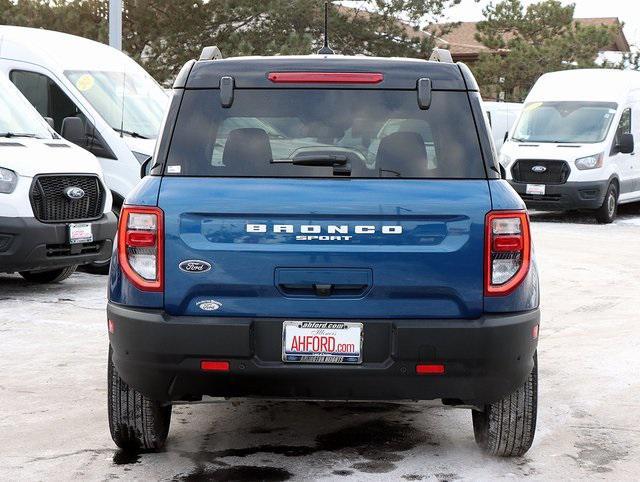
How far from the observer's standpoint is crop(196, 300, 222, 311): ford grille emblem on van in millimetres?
4969

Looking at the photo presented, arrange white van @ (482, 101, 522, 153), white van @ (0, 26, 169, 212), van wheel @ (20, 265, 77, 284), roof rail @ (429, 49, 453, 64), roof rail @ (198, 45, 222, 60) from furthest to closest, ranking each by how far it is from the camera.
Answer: white van @ (482, 101, 522, 153) < white van @ (0, 26, 169, 212) < van wheel @ (20, 265, 77, 284) < roof rail @ (429, 49, 453, 64) < roof rail @ (198, 45, 222, 60)

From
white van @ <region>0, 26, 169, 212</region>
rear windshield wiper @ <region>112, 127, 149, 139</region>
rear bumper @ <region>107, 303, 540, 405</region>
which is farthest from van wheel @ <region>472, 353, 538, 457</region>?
rear windshield wiper @ <region>112, 127, 149, 139</region>

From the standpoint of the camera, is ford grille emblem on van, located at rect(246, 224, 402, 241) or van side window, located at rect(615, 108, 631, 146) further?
van side window, located at rect(615, 108, 631, 146)

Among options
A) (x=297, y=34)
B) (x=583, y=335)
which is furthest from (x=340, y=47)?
(x=583, y=335)

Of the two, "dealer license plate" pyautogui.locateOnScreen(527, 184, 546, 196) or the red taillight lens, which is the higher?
the red taillight lens

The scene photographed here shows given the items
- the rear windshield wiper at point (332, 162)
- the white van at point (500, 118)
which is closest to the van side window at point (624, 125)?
the white van at point (500, 118)

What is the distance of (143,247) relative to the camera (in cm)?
505

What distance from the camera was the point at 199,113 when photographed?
524cm

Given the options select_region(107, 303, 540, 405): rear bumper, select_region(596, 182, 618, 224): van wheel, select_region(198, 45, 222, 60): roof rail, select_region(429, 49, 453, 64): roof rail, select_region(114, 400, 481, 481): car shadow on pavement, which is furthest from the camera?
select_region(596, 182, 618, 224): van wheel

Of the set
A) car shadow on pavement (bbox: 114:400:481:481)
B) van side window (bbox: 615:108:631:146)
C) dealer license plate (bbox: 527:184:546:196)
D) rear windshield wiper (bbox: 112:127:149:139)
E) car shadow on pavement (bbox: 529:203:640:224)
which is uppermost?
rear windshield wiper (bbox: 112:127:149:139)

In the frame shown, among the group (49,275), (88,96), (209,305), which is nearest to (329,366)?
(209,305)

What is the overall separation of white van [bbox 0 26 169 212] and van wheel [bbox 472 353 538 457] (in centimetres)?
753

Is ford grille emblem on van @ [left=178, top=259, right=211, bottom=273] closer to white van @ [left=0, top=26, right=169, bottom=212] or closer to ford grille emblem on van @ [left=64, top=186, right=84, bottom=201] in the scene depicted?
ford grille emblem on van @ [left=64, top=186, right=84, bottom=201]

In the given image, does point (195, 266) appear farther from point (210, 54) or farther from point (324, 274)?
point (210, 54)
